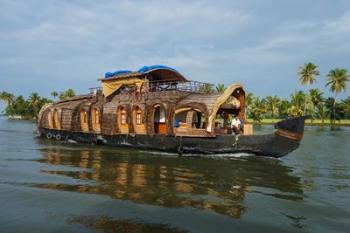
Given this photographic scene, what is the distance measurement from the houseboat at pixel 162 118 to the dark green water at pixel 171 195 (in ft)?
3.26

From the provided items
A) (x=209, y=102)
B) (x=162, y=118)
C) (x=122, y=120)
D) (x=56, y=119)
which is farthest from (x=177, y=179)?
(x=56, y=119)

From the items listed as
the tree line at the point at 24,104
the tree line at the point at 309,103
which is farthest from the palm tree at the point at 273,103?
the tree line at the point at 24,104

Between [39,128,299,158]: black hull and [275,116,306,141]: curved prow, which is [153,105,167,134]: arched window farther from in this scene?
[275,116,306,141]: curved prow

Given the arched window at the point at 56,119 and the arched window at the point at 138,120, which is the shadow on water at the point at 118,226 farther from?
the arched window at the point at 56,119

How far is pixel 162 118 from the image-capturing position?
19609 millimetres

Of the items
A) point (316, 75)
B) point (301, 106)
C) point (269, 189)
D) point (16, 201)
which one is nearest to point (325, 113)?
point (301, 106)

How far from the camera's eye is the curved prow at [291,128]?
1493cm

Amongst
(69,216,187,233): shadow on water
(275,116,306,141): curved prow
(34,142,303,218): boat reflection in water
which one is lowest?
(69,216,187,233): shadow on water

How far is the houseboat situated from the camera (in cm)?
1573

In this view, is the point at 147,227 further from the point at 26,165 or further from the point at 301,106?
the point at 301,106

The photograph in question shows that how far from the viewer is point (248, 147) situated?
51.6 ft

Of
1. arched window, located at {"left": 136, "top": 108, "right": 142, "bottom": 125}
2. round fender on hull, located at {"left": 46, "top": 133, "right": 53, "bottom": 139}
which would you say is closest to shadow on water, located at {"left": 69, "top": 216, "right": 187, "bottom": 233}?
arched window, located at {"left": 136, "top": 108, "right": 142, "bottom": 125}

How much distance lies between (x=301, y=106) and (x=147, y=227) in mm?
56669

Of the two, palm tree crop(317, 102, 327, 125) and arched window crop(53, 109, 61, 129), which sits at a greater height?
palm tree crop(317, 102, 327, 125)
